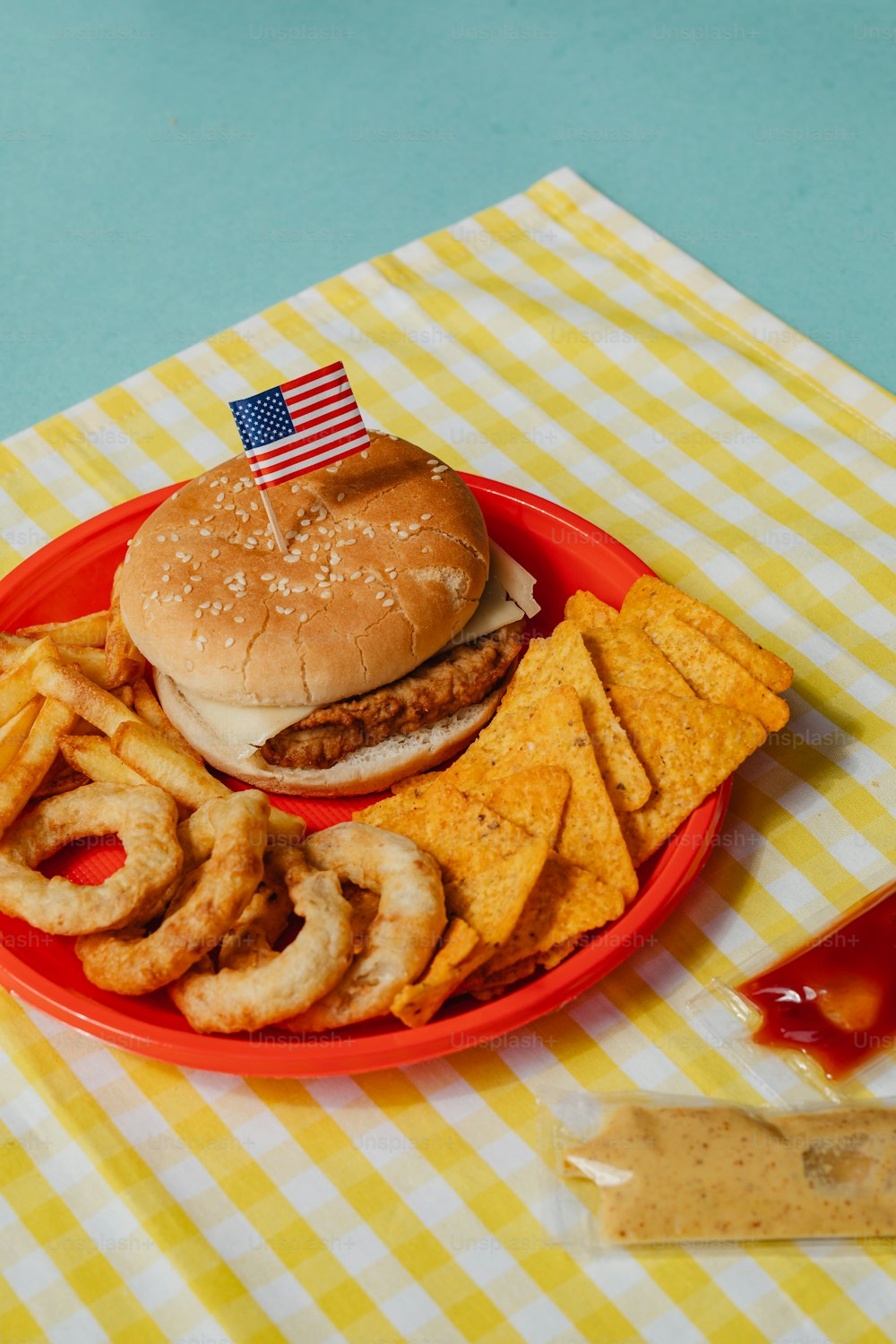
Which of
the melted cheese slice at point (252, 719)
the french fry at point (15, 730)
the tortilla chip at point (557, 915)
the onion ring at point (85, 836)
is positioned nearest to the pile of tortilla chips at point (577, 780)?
the tortilla chip at point (557, 915)

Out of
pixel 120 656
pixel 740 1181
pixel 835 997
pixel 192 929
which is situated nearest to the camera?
pixel 740 1181

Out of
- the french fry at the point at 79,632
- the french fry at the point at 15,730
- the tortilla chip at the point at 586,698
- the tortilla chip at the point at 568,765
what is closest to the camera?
the tortilla chip at the point at 568,765

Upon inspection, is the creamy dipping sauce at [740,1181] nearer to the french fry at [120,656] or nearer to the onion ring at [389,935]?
the onion ring at [389,935]

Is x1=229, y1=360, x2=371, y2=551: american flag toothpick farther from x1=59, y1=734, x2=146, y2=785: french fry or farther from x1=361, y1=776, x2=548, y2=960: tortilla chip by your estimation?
x1=361, y1=776, x2=548, y2=960: tortilla chip

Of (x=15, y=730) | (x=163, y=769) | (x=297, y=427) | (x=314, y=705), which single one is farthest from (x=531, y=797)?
(x=15, y=730)

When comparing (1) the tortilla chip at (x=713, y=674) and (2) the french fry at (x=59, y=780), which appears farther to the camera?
(2) the french fry at (x=59, y=780)

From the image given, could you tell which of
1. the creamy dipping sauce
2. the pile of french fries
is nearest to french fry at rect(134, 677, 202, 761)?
the pile of french fries

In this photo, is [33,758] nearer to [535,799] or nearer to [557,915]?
[535,799]

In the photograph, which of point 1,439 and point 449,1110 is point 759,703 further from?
point 1,439
